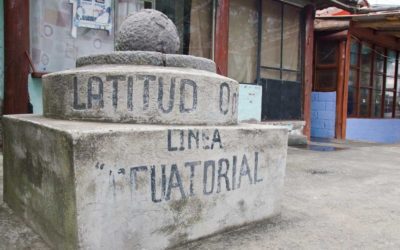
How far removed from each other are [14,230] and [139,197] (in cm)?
98

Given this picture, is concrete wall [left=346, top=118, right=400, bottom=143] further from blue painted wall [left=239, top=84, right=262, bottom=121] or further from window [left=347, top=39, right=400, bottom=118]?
blue painted wall [left=239, top=84, right=262, bottom=121]

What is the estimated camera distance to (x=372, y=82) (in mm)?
11562

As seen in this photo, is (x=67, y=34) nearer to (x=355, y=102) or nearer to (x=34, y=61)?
(x=34, y=61)

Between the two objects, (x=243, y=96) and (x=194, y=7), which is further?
(x=243, y=96)

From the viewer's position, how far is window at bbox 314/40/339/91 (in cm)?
1017

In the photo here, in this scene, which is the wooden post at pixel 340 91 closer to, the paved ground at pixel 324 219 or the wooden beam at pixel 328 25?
the wooden beam at pixel 328 25

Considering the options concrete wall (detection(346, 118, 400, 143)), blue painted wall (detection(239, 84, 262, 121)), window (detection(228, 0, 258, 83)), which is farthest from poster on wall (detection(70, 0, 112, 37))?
concrete wall (detection(346, 118, 400, 143))

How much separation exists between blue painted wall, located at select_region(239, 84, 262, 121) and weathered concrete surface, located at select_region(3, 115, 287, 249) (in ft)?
14.8

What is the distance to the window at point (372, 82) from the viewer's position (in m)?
10.8

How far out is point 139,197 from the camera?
2.15 metres

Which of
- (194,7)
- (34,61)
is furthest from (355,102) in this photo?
(34,61)

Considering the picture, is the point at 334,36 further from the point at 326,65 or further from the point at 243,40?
the point at 243,40

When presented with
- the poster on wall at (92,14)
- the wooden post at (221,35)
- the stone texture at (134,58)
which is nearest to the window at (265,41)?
the wooden post at (221,35)

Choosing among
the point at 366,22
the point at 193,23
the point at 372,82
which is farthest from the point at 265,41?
the point at 372,82
